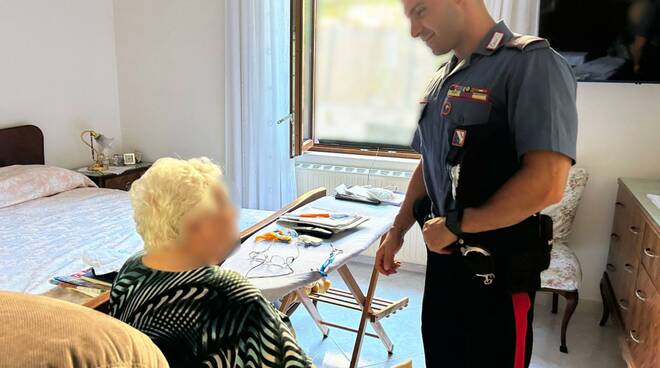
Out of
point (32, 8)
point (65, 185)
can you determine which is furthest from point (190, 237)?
point (32, 8)

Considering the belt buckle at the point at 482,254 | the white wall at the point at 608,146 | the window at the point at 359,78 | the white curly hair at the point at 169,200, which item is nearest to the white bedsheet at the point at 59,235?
the white curly hair at the point at 169,200

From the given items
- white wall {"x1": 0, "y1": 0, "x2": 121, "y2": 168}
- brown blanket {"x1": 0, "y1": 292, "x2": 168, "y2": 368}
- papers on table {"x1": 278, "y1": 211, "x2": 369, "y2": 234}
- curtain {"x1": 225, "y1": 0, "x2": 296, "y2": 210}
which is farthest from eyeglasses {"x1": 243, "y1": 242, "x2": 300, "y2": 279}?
white wall {"x1": 0, "y1": 0, "x2": 121, "y2": 168}

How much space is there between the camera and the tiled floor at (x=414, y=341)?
2.58 meters

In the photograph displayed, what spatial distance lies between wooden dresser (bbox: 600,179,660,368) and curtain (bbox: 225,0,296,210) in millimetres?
1946

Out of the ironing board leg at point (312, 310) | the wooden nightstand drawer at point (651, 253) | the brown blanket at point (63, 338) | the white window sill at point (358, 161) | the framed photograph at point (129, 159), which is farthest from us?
the framed photograph at point (129, 159)

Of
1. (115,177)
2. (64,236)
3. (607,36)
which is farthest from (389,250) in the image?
(115,177)

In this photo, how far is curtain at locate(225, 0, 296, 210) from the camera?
3459 millimetres

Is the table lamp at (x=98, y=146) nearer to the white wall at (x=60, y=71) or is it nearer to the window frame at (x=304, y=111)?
the white wall at (x=60, y=71)

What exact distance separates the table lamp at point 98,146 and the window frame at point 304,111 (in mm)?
1291

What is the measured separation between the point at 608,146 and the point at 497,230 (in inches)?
77.8

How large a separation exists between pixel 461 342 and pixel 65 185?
2.66 metres

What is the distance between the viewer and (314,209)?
92.7 inches

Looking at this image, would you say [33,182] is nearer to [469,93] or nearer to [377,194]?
[377,194]

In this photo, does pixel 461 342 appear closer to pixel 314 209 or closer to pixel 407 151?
pixel 314 209
